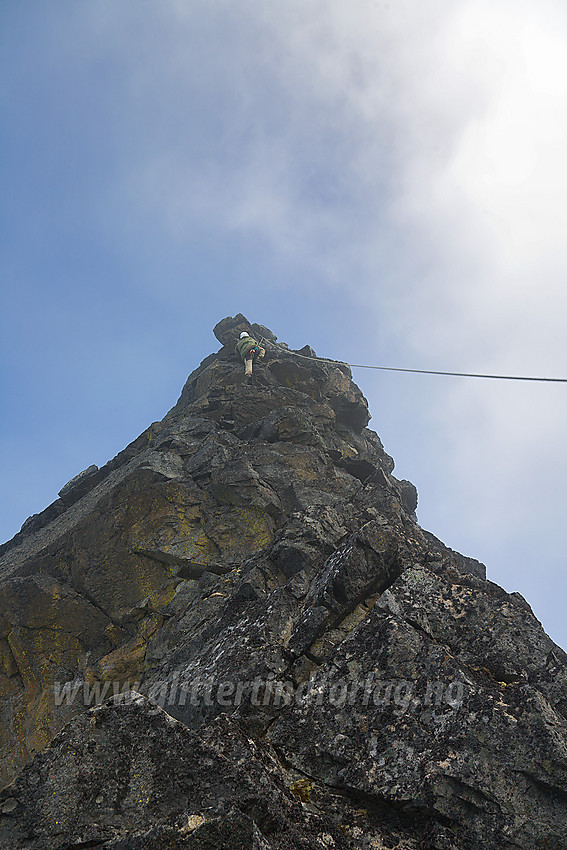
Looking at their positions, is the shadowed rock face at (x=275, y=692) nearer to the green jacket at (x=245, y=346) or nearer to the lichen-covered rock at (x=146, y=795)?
the lichen-covered rock at (x=146, y=795)

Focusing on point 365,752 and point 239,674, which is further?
point 239,674

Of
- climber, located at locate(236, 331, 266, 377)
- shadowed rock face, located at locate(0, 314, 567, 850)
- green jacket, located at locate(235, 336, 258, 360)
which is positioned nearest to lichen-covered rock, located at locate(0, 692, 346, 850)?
shadowed rock face, located at locate(0, 314, 567, 850)

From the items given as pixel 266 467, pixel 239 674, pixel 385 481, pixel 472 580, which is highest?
pixel 385 481

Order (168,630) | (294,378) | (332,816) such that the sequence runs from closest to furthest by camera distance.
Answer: (332,816), (168,630), (294,378)

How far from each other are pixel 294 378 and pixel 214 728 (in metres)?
28.1

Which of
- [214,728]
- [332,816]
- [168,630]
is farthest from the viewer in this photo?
[168,630]

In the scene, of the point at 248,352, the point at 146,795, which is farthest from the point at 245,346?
the point at 146,795

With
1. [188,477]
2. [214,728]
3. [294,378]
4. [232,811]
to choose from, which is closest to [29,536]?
[188,477]

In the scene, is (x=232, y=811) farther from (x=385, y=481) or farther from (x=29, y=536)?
(x=29, y=536)

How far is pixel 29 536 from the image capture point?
27.0 m

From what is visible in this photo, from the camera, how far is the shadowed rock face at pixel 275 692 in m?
7.01

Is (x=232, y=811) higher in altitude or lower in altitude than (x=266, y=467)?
lower

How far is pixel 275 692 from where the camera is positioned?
9.91 metres

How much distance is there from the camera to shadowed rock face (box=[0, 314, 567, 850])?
7008mm
